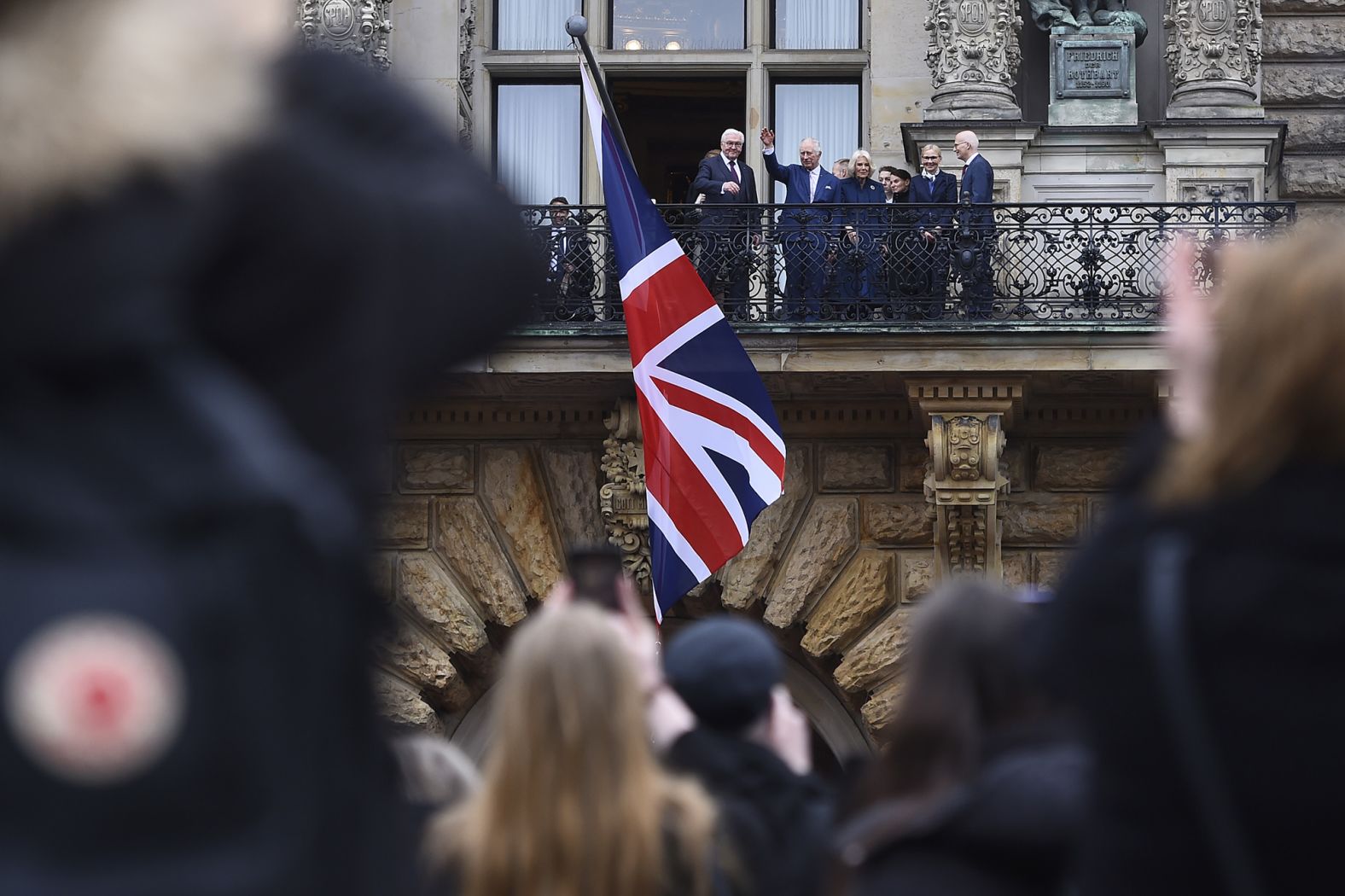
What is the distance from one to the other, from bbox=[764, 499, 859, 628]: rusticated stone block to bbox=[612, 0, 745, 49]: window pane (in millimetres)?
4184

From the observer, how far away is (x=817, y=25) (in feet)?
50.1

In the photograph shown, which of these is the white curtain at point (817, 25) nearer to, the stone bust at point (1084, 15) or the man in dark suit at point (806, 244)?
the stone bust at point (1084, 15)

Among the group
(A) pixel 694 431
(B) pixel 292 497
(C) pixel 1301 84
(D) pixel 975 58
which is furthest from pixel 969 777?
(C) pixel 1301 84

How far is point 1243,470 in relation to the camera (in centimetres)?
203

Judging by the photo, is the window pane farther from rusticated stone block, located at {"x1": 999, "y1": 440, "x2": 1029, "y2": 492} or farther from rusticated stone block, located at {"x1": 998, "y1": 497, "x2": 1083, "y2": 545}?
rusticated stone block, located at {"x1": 998, "y1": 497, "x2": 1083, "y2": 545}

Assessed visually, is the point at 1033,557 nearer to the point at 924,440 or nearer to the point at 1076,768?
the point at 924,440

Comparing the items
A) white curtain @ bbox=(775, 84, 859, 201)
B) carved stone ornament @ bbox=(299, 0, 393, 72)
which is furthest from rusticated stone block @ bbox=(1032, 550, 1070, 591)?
carved stone ornament @ bbox=(299, 0, 393, 72)

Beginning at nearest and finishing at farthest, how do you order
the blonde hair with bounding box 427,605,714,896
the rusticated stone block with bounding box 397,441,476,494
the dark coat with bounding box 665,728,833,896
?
the blonde hair with bounding box 427,605,714,896 < the dark coat with bounding box 665,728,833,896 < the rusticated stone block with bounding box 397,441,476,494

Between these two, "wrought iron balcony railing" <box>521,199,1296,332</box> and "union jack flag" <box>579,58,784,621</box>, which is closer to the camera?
"union jack flag" <box>579,58,784,621</box>

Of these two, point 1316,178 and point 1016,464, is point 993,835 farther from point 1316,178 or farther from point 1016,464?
point 1316,178

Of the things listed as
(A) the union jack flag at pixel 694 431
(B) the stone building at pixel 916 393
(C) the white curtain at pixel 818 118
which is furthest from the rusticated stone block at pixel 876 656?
(C) the white curtain at pixel 818 118

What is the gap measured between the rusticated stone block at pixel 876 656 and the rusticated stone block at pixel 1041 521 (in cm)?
96

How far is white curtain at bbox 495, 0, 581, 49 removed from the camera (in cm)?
1525

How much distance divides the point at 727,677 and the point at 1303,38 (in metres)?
11.8
